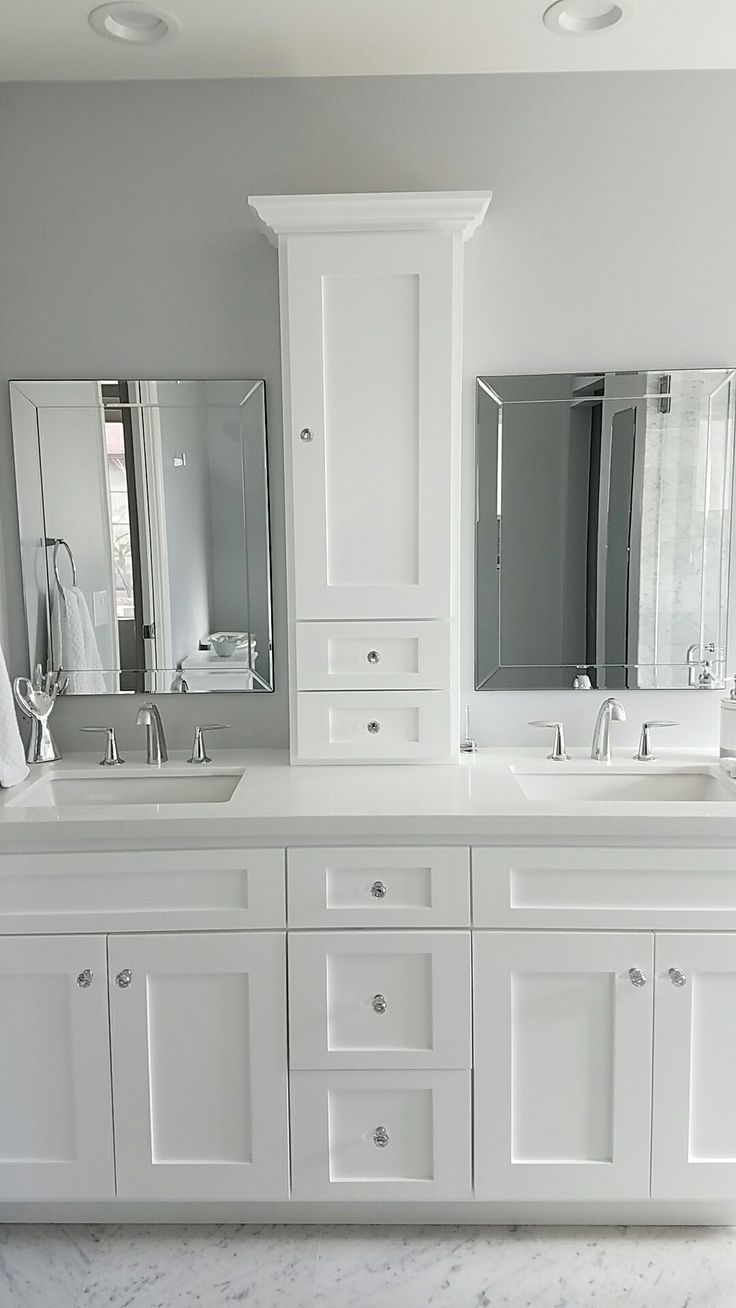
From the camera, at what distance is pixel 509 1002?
197 cm

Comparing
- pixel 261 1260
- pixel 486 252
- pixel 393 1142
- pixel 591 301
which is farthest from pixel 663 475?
pixel 261 1260

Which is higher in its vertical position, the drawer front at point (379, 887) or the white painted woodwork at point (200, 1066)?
the drawer front at point (379, 887)

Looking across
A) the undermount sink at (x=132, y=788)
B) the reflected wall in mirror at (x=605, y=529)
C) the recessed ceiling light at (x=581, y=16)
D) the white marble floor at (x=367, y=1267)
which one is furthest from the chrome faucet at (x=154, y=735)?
the recessed ceiling light at (x=581, y=16)

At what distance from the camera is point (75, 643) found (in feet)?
8.23

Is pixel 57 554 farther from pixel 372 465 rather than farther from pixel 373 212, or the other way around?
pixel 373 212

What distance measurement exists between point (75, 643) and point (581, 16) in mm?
1775

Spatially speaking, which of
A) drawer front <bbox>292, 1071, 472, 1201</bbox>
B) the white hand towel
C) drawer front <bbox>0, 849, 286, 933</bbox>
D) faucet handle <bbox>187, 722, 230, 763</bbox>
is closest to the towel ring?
the white hand towel

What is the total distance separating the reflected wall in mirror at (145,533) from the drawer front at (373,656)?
214mm

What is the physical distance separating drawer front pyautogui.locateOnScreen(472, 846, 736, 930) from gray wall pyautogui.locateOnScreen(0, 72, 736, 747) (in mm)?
1040

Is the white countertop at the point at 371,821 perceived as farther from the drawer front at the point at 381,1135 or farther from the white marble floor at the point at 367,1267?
the white marble floor at the point at 367,1267

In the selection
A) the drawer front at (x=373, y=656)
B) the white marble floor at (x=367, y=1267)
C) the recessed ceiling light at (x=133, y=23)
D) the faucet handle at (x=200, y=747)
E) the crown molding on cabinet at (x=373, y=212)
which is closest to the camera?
the white marble floor at (x=367, y=1267)

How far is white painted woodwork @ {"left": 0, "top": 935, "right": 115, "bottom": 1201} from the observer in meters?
1.99

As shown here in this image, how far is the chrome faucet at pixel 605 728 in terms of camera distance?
2389 millimetres

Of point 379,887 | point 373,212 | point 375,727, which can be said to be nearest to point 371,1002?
point 379,887
